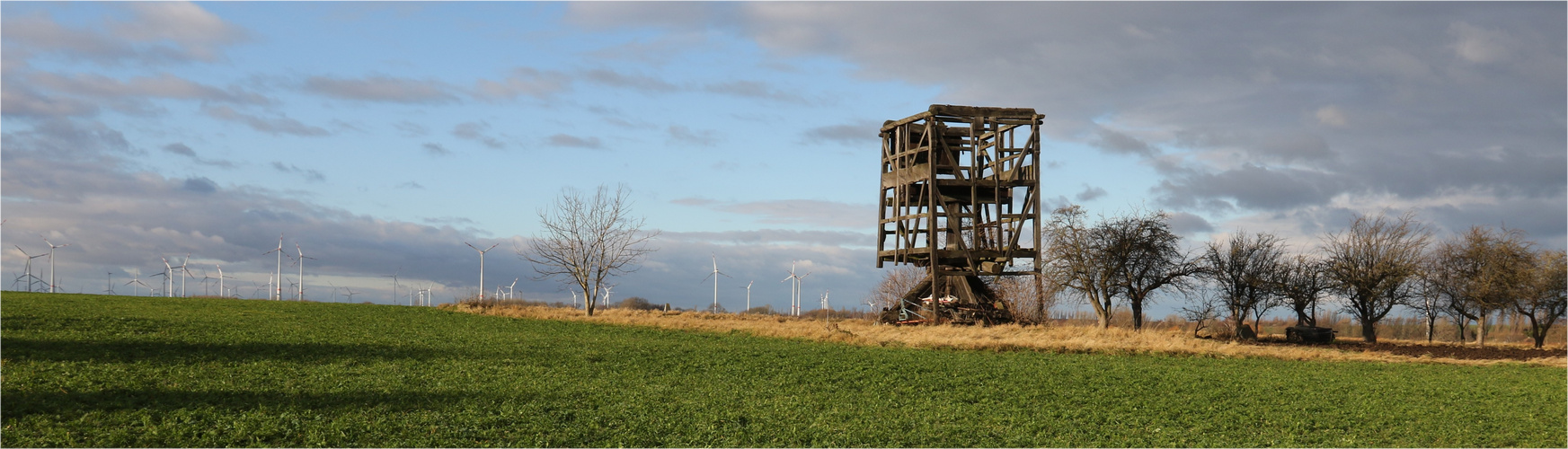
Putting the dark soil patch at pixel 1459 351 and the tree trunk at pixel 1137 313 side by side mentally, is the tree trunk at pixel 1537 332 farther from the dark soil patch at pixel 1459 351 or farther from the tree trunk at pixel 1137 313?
the tree trunk at pixel 1137 313

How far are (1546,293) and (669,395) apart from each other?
48775mm

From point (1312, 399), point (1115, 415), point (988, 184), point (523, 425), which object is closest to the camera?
point (523, 425)

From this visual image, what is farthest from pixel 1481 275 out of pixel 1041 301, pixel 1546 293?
pixel 1041 301

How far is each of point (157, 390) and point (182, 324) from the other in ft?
47.1

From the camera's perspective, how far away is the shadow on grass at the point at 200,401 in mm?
15516

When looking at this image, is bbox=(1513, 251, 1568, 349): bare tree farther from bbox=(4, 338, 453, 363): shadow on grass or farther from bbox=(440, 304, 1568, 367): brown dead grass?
bbox=(4, 338, 453, 363): shadow on grass

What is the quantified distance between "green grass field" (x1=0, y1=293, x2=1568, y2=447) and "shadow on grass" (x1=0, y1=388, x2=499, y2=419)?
66 mm

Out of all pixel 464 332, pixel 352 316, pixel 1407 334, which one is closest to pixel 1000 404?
pixel 464 332

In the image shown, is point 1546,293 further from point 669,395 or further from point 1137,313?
point 669,395

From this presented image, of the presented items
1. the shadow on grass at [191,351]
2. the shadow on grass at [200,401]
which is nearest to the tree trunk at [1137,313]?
the shadow on grass at [191,351]

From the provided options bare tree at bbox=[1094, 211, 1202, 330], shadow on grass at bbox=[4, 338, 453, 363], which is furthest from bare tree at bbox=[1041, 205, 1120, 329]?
shadow on grass at bbox=[4, 338, 453, 363]

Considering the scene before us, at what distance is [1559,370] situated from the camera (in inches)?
1330

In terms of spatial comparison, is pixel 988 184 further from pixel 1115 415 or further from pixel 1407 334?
pixel 1407 334

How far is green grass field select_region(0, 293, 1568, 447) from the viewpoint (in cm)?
1550
